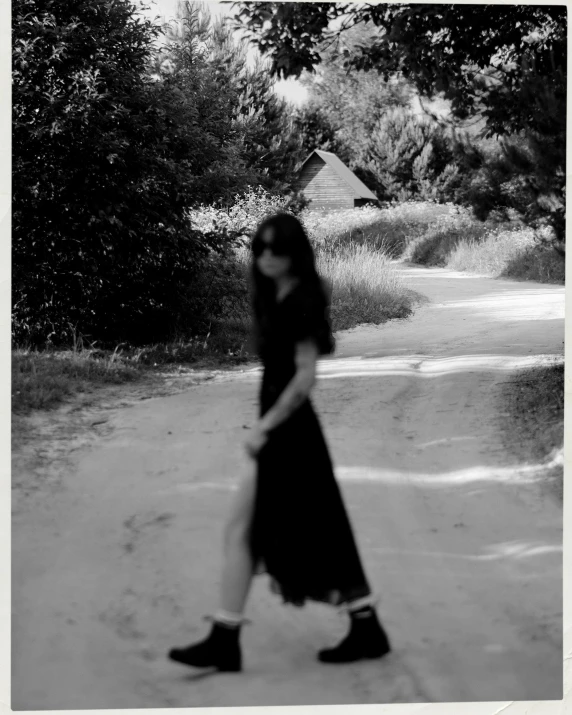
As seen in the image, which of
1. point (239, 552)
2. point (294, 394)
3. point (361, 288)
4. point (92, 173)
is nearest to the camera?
point (294, 394)

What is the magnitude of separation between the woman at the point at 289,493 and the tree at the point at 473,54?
216 cm

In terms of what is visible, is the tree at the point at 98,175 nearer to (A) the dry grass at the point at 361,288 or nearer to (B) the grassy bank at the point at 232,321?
(B) the grassy bank at the point at 232,321

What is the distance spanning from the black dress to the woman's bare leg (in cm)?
3

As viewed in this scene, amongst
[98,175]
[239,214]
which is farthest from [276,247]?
[239,214]

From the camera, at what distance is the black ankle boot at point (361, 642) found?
2.80 meters

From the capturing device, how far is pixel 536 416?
4.54 metres

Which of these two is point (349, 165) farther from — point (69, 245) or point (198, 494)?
point (198, 494)

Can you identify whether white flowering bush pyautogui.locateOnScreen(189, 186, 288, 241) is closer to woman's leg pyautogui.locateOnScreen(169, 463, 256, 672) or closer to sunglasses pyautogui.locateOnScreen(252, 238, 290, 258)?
sunglasses pyautogui.locateOnScreen(252, 238, 290, 258)

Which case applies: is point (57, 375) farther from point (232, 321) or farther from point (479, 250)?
point (479, 250)

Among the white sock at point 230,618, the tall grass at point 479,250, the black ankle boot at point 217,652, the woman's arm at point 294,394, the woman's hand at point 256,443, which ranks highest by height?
the tall grass at point 479,250

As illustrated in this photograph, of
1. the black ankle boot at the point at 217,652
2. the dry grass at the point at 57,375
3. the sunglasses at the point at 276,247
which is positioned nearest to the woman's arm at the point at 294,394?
the sunglasses at the point at 276,247

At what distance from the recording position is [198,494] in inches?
141

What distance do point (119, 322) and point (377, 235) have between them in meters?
2.68

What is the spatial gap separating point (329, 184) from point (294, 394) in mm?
4234
